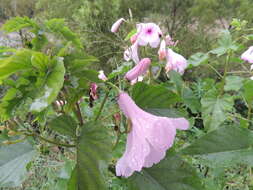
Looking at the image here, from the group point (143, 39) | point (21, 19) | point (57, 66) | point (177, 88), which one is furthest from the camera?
point (143, 39)

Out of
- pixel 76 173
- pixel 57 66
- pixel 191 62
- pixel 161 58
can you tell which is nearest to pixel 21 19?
pixel 57 66

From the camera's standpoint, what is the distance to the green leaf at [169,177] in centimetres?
53

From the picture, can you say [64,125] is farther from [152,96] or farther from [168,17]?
[168,17]

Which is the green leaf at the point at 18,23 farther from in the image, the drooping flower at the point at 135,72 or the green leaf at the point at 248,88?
the green leaf at the point at 248,88

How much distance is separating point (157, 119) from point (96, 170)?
0.50ft

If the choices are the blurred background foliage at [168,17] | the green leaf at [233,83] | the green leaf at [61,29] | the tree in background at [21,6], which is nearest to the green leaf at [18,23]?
the green leaf at [61,29]

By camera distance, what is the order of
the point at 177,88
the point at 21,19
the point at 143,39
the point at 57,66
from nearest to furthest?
the point at 57,66
the point at 21,19
the point at 177,88
the point at 143,39

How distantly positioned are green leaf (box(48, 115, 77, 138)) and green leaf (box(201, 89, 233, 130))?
1.58 ft

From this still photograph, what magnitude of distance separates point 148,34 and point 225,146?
1.76 feet

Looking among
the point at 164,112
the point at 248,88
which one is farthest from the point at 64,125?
the point at 248,88

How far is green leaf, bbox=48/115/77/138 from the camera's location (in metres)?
0.52

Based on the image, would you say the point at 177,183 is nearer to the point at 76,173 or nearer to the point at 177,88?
the point at 76,173

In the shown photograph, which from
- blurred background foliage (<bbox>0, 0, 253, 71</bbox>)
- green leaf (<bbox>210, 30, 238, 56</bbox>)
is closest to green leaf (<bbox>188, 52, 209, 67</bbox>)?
green leaf (<bbox>210, 30, 238, 56</bbox>)

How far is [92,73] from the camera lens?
0.52 meters
